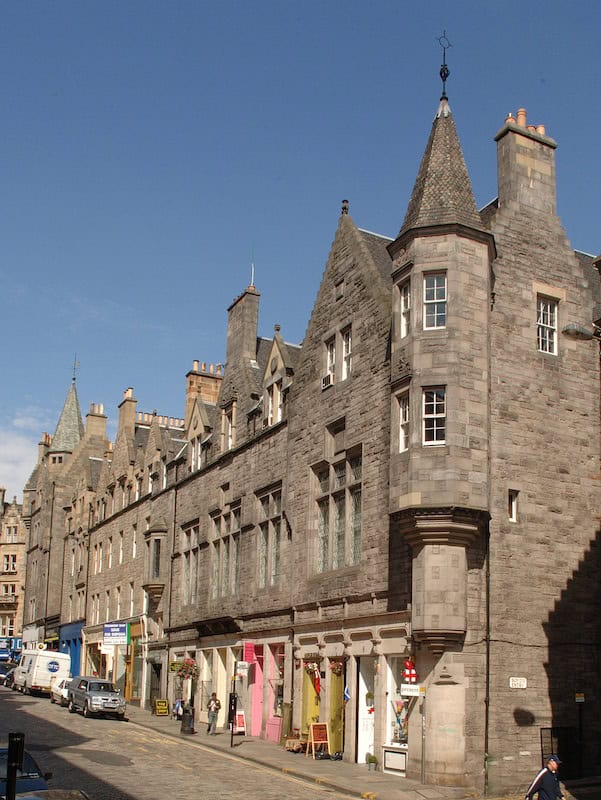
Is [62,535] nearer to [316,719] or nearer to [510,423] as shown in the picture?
[316,719]

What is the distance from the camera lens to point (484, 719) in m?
23.5

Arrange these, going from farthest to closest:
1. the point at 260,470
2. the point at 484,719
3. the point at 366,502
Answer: the point at 260,470, the point at 366,502, the point at 484,719

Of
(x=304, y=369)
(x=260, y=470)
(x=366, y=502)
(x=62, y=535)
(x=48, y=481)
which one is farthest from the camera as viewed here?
(x=48, y=481)

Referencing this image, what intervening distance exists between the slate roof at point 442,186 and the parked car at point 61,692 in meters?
29.4

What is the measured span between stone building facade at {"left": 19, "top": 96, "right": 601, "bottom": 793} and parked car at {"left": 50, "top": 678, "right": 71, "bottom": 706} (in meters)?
13.5

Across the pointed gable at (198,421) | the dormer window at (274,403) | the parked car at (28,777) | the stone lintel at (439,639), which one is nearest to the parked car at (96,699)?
the pointed gable at (198,421)

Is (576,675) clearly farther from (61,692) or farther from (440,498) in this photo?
(61,692)

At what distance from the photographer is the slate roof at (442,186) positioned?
1015 inches

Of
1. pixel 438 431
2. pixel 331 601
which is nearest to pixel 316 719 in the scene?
pixel 331 601

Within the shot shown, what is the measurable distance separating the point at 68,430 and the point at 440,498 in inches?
2680

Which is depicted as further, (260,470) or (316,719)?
(260,470)

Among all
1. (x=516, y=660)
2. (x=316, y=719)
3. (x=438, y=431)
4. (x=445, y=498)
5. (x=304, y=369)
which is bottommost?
(x=316, y=719)

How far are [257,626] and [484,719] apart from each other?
12376mm

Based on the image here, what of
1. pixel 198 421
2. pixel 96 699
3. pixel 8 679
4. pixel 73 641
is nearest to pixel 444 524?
Answer: pixel 96 699
